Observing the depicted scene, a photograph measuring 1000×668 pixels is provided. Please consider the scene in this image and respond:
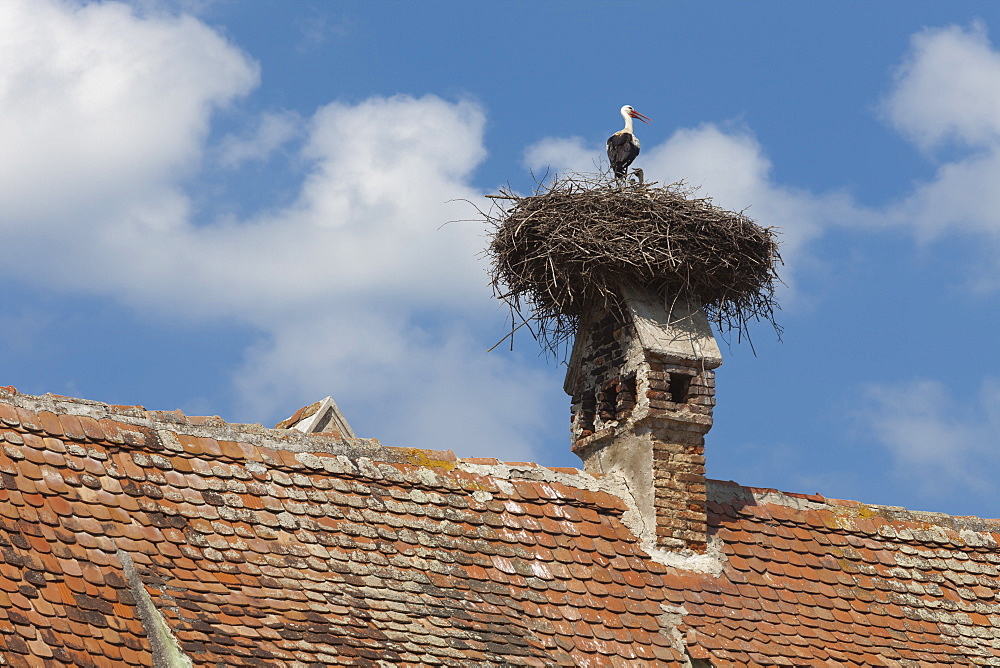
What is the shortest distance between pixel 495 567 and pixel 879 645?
11.3 ft

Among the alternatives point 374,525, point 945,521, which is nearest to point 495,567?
point 374,525

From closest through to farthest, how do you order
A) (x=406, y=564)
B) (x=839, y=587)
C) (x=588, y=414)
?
(x=406, y=564) < (x=839, y=587) < (x=588, y=414)

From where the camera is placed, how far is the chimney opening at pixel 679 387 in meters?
12.0

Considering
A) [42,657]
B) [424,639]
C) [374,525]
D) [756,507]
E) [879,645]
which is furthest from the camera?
[756,507]

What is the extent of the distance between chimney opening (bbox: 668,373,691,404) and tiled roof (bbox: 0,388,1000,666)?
947mm

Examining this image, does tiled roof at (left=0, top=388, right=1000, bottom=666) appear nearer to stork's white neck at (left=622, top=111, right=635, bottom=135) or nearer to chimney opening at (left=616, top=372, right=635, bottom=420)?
chimney opening at (left=616, top=372, right=635, bottom=420)

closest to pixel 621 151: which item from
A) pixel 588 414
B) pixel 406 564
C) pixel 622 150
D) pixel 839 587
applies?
pixel 622 150

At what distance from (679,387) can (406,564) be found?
3.30 m

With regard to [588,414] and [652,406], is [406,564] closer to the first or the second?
[652,406]

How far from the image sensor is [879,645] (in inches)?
449

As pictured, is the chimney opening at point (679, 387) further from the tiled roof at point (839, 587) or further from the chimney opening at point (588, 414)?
the tiled roof at point (839, 587)

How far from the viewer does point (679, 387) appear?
39.8ft

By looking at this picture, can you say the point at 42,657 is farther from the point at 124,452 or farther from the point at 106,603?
the point at 124,452

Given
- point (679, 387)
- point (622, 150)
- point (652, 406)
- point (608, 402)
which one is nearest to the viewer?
point (652, 406)
